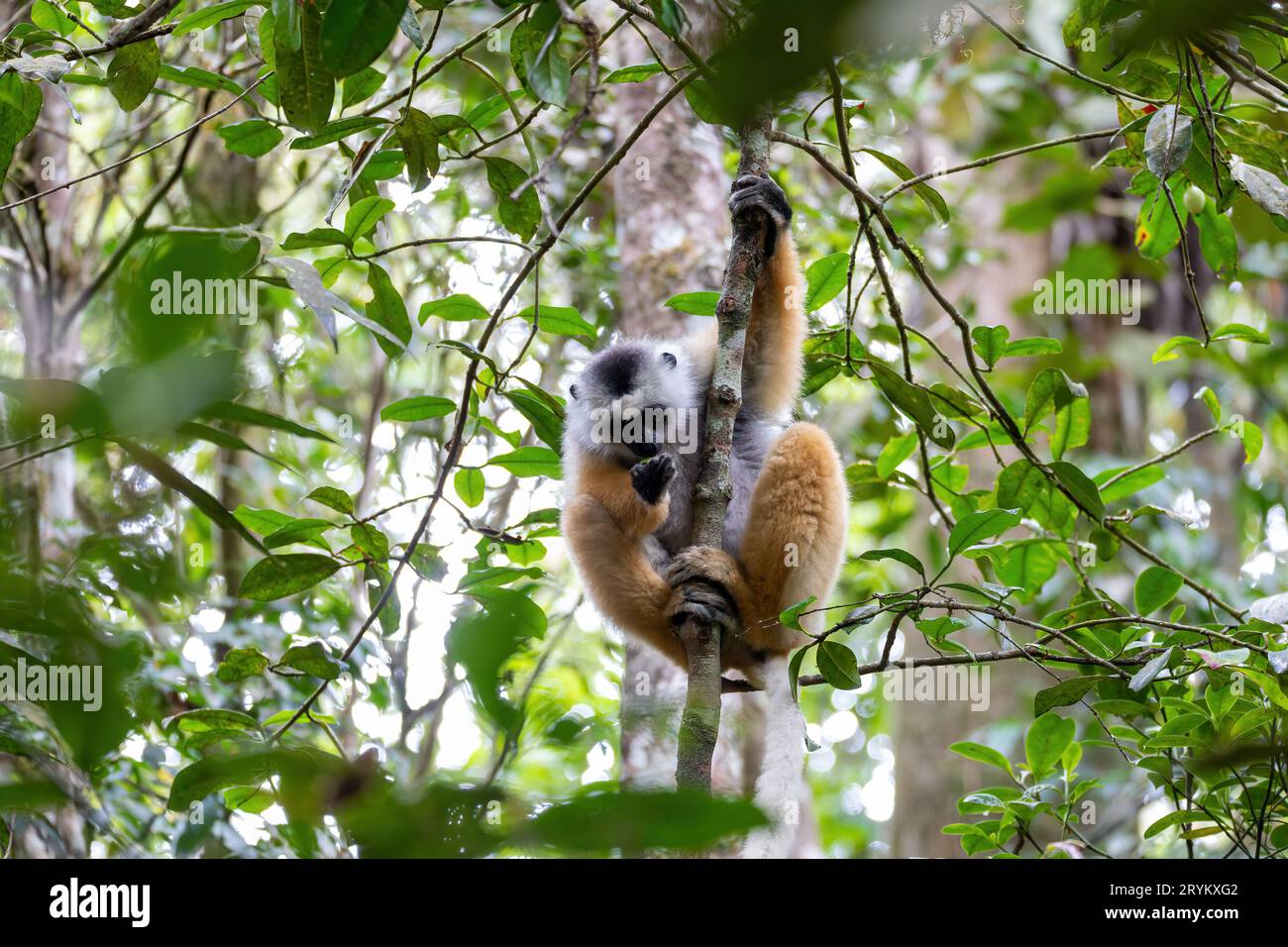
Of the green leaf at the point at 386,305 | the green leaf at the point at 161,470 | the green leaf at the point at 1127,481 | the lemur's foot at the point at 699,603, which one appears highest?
the green leaf at the point at 386,305

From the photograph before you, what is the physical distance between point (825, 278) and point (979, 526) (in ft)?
5.33

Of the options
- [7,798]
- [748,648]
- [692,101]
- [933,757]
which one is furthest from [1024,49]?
[933,757]

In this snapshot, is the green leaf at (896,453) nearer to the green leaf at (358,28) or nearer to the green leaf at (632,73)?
the green leaf at (632,73)

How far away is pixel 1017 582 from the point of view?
4754 mm

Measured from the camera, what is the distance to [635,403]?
211 inches

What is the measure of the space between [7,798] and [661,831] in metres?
0.62

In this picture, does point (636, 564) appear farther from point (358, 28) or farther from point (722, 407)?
point (358, 28)

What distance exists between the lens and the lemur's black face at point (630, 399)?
5340 millimetres

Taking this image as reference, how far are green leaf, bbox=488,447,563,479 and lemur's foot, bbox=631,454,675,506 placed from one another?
429 millimetres

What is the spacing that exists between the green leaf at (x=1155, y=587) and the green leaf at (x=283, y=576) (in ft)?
10.3

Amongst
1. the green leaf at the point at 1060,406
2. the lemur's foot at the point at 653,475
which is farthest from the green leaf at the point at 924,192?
the lemur's foot at the point at 653,475

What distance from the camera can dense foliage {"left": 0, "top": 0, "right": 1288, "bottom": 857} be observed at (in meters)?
1.01

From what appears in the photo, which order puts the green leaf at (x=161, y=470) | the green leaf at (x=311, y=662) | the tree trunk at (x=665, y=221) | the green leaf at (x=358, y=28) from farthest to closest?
1. the tree trunk at (x=665, y=221)
2. the green leaf at (x=311, y=662)
3. the green leaf at (x=358, y=28)
4. the green leaf at (x=161, y=470)

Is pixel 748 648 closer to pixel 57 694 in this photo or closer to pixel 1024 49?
pixel 1024 49
